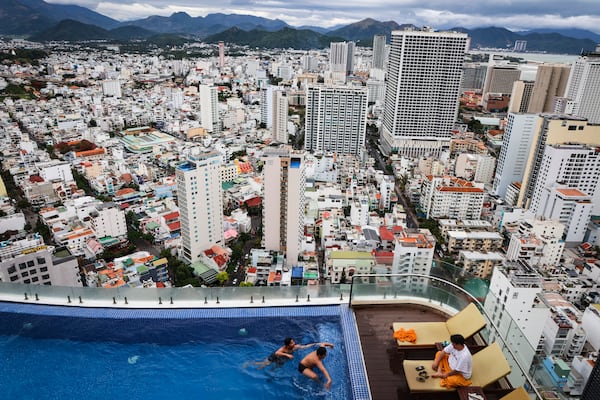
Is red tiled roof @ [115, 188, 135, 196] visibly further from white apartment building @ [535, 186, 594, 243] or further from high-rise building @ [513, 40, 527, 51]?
high-rise building @ [513, 40, 527, 51]

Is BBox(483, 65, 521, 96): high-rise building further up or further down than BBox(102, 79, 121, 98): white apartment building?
further up

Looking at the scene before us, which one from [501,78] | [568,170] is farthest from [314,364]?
[501,78]

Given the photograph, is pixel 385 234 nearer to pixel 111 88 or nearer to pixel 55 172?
pixel 55 172

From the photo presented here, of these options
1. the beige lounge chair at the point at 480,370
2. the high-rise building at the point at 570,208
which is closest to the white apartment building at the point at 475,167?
the high-rise building at the point at 570,208

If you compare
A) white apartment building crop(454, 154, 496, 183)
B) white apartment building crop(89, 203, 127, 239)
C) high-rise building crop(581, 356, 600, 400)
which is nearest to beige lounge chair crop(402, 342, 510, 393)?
high-rise building crop(581, 356, 600, 400)

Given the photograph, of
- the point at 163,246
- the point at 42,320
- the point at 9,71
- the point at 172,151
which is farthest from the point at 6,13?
the point at 42,320

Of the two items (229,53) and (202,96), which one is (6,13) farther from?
(202,96)
